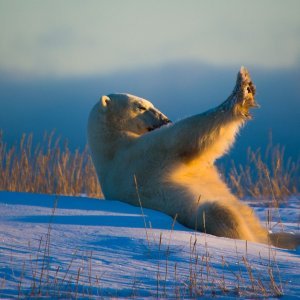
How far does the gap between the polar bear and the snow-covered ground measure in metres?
0.47

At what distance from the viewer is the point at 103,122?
6391 millimetres

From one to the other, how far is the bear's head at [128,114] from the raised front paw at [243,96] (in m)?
1.61

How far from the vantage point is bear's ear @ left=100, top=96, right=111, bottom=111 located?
644 centimetres

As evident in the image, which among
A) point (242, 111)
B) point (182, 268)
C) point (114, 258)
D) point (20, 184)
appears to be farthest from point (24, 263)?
point (20, 184)

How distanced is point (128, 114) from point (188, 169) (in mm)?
1271

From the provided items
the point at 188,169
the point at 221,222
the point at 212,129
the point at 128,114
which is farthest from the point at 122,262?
the point at 128,114

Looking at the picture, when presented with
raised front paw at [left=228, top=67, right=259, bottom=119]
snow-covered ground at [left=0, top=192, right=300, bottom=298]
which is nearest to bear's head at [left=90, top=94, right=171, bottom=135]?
raised front paw at [left=228, top=67, right=259, bottom=119]

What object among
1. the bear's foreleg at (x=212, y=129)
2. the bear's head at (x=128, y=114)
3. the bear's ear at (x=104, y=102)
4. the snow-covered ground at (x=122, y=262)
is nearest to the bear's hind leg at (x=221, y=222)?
the snow-covered ground at (x=122, y=262)

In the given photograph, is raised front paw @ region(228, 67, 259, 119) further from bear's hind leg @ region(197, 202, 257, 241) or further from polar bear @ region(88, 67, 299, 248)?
bear's hind leg @ region(197, 202, 257, 241)

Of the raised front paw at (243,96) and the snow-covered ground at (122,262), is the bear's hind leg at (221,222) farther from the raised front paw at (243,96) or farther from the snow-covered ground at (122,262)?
the raised front paw at (243,96)

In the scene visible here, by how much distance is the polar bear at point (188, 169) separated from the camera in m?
4.84

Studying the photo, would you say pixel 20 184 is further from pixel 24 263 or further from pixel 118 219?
pixel 24 263

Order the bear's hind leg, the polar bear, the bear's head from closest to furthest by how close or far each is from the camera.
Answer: the bear's hind leg < the polar bear < the bear's head

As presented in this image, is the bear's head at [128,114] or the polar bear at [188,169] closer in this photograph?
the polar bear at [188,169]
